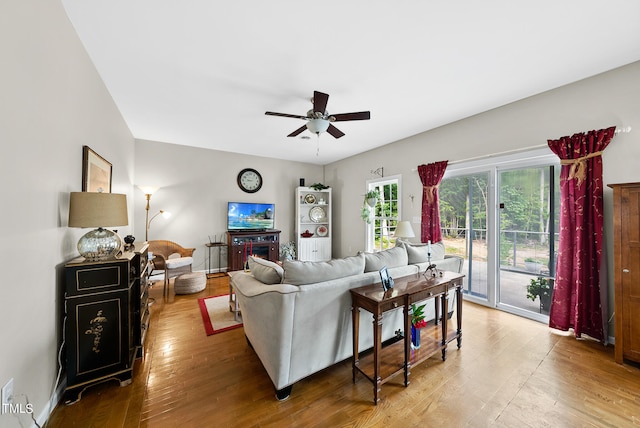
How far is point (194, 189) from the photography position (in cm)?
494

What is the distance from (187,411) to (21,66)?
2.20 meters

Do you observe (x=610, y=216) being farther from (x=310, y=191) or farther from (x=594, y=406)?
(x=310, y=191)

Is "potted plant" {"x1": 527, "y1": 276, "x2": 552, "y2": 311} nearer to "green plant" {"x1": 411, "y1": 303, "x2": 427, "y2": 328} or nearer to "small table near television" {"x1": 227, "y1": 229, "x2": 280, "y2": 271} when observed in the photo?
"green plant" {"x1": 411, "y1": 303, "x2": 427, "y2": 328}

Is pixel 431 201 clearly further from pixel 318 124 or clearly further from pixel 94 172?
pixel 94 172

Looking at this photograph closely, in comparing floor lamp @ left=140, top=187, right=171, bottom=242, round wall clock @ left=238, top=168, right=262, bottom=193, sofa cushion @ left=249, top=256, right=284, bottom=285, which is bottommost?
sofa cushion @ left=249, top=256, right=284, bottom=285

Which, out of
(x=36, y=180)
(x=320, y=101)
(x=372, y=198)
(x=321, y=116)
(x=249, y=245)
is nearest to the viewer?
(x=36, y=180)

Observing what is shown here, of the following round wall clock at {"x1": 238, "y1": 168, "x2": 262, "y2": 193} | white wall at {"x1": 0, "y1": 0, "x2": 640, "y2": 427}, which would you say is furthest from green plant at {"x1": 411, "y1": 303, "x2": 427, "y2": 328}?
round wall clock at {"x1": 238, "y1": 168, "x2": 262, "y2": 193}

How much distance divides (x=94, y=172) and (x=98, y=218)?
94cm

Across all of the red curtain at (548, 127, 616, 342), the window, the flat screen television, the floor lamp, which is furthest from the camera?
the flat screen television

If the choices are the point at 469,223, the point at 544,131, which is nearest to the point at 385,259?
the point at 469,223

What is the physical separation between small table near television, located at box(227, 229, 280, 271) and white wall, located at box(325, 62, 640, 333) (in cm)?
288

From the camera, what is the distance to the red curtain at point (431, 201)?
146 inches

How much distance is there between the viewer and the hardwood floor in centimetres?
147

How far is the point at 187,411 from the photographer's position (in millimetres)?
1535
